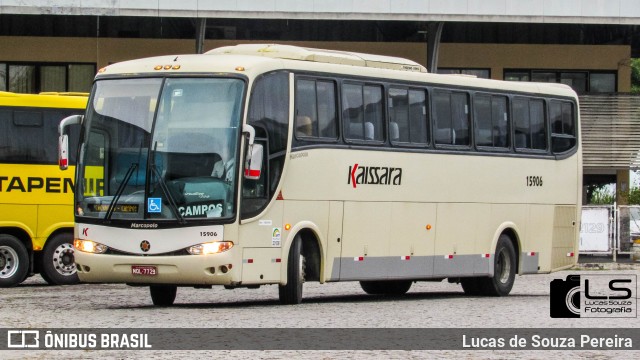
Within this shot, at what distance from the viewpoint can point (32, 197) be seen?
26969 mm

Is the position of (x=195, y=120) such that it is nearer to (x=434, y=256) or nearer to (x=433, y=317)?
(x=433, y=317)

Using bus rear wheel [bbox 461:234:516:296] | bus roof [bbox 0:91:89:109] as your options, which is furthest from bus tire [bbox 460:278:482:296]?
bus roof [bbox 0:91:89:109]

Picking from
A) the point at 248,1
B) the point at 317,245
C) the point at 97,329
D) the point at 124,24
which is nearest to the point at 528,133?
the point at 317,245

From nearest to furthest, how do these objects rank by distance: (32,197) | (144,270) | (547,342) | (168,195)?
(547,342)
(144,270)
(168,195)
(32,197)

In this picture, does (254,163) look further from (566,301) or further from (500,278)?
(500,278)

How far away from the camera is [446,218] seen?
78.1 ft

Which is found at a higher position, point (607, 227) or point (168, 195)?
point (168, 195)

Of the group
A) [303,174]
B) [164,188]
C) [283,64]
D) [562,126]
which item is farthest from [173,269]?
[562,126]

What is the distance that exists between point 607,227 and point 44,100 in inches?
763

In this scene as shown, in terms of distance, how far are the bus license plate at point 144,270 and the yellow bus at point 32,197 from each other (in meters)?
8.13

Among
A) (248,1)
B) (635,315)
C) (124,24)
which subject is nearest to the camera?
(635,315)

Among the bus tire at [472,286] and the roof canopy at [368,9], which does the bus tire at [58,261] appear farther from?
the roof canopy at [368,9]

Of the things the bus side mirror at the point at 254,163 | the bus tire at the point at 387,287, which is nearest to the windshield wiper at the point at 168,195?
the bus side mirror at the point at 254,163

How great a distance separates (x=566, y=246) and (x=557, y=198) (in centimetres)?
88
